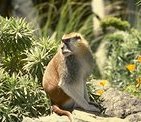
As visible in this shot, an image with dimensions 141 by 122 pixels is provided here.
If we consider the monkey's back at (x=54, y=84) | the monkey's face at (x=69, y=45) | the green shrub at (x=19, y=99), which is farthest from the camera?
the green shrub at (x=19, y=99)

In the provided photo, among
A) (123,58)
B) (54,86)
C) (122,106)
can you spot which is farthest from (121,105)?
(123,58)

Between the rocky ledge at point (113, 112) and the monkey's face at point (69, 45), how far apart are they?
25.0 inches

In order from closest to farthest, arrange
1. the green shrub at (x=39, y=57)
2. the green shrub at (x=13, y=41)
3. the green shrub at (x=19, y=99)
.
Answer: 1. the green shrub at (x=19, y=99)
2. the green shrub at (x=39, y=57)
3. the green shrub at (x=13, y=41)

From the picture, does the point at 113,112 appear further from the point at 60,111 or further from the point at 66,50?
the point at 66,50

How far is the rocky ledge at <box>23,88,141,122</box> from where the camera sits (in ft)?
21.2

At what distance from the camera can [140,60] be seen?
8.27m

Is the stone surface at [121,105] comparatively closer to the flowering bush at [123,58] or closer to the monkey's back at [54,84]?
the monkey's back at [54,84]

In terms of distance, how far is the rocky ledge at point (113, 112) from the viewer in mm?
6461

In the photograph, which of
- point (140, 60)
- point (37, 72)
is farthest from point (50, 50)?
point (140, 60)

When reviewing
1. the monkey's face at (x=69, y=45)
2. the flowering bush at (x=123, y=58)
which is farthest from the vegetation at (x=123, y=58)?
the monkey's face at (x=69, y=45)

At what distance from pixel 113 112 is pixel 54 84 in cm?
87

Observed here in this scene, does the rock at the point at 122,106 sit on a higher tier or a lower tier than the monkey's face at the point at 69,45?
lower

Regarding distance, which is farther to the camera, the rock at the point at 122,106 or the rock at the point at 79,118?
the rock at the point at 122,106

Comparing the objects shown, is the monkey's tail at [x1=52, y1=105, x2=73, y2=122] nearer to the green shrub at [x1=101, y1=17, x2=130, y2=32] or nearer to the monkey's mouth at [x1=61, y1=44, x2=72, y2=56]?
the monkey's mouth at [x1=61, y1=44, x2=72, y2=56]
